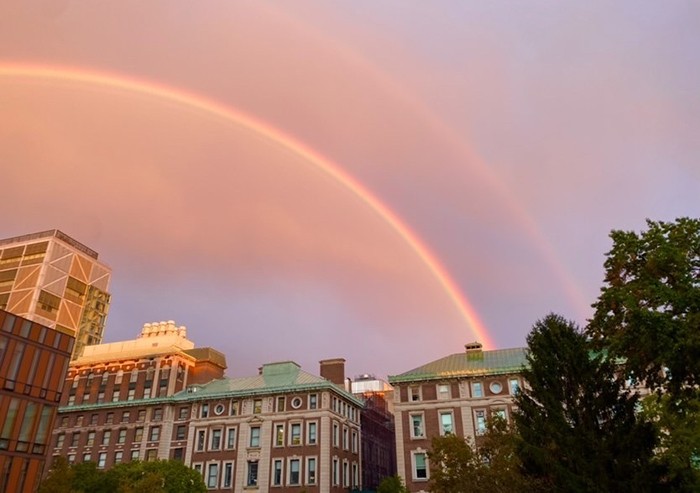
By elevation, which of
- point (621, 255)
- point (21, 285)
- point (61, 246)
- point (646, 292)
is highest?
point (61, 246)

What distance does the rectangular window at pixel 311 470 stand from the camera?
64.6m

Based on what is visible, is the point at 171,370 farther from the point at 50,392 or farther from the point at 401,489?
the point at 401,489

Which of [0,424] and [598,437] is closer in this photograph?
[598,437]

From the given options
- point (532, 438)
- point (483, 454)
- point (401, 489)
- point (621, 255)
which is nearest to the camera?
point (621, 255)

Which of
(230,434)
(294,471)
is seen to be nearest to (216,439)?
(230,434)

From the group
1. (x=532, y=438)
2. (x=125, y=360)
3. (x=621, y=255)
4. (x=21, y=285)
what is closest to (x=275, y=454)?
(x=125, y=360)

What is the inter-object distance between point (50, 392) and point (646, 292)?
167 feet

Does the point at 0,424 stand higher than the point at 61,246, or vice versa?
the point at 61,246

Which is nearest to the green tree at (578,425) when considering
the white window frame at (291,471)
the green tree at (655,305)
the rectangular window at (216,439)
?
the green tree at (655,305)

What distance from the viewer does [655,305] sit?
22.3m

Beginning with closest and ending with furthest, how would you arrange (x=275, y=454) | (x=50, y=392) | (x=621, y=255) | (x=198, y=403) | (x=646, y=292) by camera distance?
(x=646, y=292) → (x=621, y=255) → (x=50, y=392) → (x=275, y=454) → (x=198, y=403)

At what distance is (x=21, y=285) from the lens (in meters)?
134

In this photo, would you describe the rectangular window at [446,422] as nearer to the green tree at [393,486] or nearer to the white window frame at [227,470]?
the green tree at [393,486]

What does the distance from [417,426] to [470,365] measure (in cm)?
962
